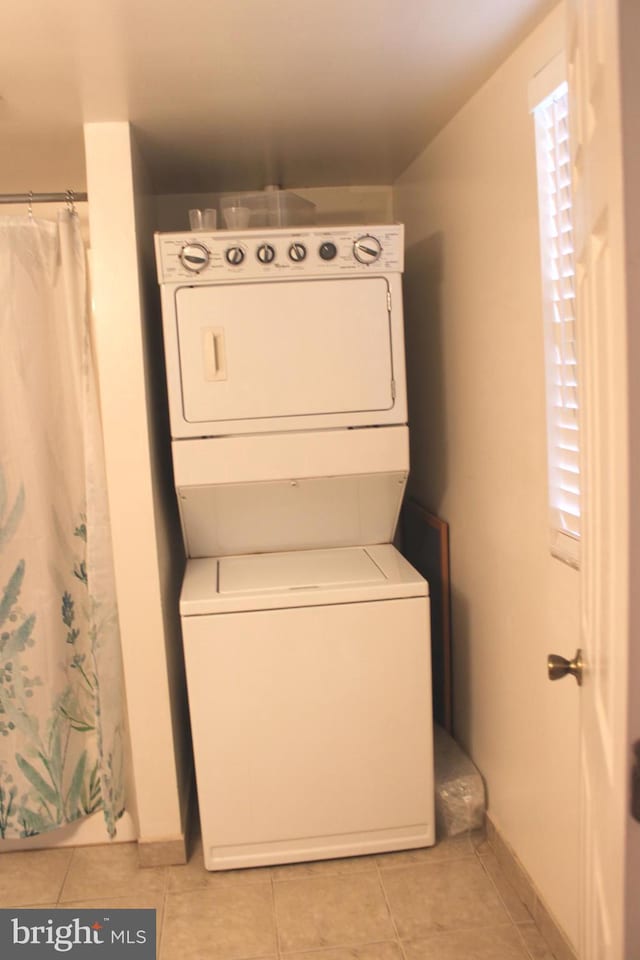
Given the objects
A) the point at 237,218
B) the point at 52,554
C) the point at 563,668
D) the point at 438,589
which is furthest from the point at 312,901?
the point at 237,218

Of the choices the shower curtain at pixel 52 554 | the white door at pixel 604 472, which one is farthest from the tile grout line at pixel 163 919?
the white door at pixel 604 472

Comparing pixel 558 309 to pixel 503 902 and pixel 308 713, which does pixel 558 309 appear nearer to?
pixel 308 713

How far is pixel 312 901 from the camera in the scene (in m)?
2.12

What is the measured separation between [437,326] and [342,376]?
561 mm

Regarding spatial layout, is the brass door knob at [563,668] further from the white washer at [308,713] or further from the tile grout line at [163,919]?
the tile grout line at [163,919]

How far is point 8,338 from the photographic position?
2.14m

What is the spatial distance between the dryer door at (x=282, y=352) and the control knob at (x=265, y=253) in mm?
68

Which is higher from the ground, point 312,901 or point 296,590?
point 296,590

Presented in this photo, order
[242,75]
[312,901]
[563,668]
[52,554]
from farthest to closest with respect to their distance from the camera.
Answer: [52,554], [312,901], [242,75], [563,668]

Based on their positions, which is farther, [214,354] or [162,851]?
[162,851]

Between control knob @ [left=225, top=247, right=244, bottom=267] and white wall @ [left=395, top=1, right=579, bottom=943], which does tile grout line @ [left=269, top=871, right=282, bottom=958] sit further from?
control knob @ [left=225, top=247, right=244, bottom=267]

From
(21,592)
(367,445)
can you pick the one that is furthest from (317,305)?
(21,592)

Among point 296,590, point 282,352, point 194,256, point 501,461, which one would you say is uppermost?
point 194,256

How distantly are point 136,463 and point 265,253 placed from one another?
27.3 inches
